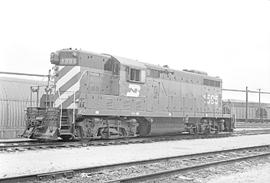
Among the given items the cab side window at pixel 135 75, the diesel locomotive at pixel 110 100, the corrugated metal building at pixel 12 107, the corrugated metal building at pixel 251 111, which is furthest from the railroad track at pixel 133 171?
the corrugated metal building at pixel 251 111

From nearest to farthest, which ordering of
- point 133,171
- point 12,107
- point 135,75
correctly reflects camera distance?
point 133,171
point 135,75
point 12,107

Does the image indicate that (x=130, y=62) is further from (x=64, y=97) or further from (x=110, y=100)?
(x=64, y=97)

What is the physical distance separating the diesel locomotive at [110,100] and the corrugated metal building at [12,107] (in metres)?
3.81

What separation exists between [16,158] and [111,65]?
7585mm

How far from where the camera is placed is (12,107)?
18.4 metres

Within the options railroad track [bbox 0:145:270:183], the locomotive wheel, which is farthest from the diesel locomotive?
railroad track [bbox 0:145:270:183]

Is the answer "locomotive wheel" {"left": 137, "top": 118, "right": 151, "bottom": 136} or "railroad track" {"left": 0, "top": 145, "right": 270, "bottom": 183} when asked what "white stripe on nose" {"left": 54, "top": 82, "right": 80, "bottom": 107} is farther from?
"railroad track" {"left": 0, "top": 145, "right": 270, "bottom": 183}

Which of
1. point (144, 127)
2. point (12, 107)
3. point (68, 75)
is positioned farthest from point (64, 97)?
point (12, 107)

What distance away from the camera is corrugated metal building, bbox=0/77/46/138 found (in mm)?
17745

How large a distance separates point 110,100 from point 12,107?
248 inches

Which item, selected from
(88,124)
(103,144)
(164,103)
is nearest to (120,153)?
(103,144)

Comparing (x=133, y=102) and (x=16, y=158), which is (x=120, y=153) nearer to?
(x=16, y=158)

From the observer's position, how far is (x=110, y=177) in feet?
25.5

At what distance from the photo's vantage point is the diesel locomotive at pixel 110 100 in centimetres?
1405
